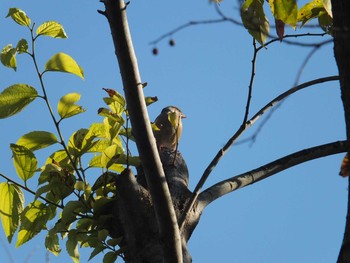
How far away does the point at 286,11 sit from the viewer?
224 centimetres

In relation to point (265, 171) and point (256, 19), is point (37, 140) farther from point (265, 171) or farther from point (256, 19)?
point (256, 19)

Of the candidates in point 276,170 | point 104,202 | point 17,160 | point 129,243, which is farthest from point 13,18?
point 276,170

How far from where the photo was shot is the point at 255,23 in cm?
235

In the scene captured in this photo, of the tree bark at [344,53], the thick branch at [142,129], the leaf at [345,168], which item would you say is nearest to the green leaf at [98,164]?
the thick branch at [142,129]

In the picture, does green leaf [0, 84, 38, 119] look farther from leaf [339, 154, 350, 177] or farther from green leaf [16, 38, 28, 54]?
leaf [339, 154, 350, 177]

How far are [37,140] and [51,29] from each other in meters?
0.49

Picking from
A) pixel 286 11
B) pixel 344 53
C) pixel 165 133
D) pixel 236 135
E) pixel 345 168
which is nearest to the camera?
pixel 344 53

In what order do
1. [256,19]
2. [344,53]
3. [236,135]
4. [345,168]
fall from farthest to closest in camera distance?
[236,135] < [256,19] < [345,168] < [344,53]

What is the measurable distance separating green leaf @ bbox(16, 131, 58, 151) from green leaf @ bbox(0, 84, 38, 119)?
0.15 metres

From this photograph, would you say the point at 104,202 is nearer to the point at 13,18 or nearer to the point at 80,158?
the point at 80,158

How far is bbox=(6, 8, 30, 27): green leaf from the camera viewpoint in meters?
2.96

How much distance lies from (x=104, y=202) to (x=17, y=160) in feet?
1.49

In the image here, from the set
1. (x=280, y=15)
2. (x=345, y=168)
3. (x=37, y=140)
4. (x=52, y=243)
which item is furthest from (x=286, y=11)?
(x=52, y=243)

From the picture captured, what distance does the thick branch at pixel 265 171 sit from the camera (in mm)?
2832
